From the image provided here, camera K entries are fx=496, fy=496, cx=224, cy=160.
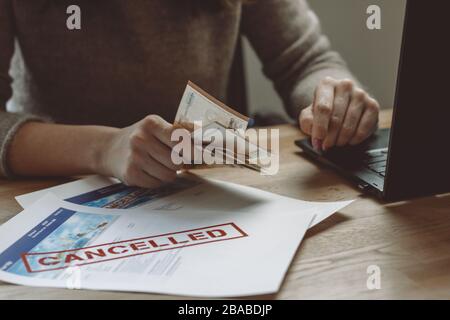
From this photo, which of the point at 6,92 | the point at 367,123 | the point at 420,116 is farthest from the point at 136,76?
the point at 420,116

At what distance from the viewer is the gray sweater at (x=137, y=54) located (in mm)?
992

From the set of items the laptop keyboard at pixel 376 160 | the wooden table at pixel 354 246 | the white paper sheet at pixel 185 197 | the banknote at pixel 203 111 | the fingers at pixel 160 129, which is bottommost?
the wooden table at pixel 354 246

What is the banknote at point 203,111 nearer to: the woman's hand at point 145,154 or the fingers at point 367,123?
the woman's hand at point 145,154

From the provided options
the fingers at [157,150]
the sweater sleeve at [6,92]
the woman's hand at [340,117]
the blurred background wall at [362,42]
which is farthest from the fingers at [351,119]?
the blurred background wall at [362,42]

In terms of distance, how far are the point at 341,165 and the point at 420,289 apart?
34 centimetres

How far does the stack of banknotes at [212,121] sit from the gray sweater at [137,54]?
42 cm

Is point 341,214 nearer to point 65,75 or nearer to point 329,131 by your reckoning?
point 329,131

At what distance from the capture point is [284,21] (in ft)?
3.96

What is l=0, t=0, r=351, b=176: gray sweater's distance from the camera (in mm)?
992

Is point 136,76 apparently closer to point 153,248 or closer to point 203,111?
point 203,111

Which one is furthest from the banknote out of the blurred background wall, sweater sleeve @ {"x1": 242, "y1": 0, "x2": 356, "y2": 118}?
the blurred background wall

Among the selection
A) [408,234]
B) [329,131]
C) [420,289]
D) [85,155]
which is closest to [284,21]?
[329,131]

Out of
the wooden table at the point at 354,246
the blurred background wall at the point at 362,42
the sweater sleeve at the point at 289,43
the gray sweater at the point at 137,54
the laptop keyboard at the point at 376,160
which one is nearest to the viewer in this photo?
the wooden table at the point at 354,246

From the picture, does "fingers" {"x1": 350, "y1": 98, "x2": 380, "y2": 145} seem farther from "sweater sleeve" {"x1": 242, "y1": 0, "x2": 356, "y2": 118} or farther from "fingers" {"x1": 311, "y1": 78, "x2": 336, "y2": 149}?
"sweater sleeve" {"x1": 242, "y1": 0, "x2": 356, "y2": 118}
